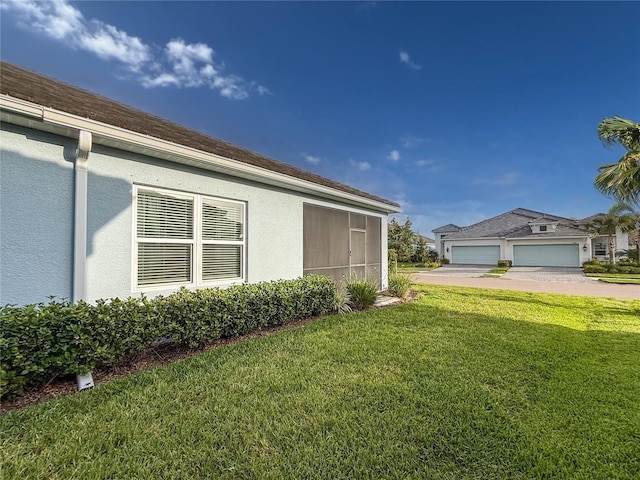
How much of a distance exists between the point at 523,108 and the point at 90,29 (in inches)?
781

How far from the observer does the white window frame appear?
5.00 meters

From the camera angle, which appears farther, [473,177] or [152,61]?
[473,177]

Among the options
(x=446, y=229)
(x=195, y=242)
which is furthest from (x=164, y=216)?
(x=446, y=229)

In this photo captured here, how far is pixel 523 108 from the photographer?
16547mm

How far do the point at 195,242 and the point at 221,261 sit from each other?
765mm

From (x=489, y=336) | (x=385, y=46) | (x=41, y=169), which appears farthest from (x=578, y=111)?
(x=41, y=169)

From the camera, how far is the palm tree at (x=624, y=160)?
8.96 m

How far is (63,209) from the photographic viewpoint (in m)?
4.22

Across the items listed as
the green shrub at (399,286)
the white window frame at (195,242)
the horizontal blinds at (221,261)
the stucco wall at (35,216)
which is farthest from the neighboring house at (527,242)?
the stucco wall at (35,216)

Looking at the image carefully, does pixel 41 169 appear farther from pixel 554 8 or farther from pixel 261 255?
pixel 554 8

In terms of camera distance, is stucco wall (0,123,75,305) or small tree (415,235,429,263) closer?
stucco wall (0,123,75,305)

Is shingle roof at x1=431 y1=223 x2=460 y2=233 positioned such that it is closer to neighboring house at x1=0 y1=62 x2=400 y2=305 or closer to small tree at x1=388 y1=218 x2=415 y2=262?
small tree at x1=388 y1=218 x2=415 y2=262

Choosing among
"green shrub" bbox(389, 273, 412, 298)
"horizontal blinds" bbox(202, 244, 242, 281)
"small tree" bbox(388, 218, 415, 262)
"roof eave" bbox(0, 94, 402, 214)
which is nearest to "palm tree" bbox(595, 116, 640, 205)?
"green shrub" bbox(389, 273, 412, 298)

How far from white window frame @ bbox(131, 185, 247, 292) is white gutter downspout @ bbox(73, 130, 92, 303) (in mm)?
721
